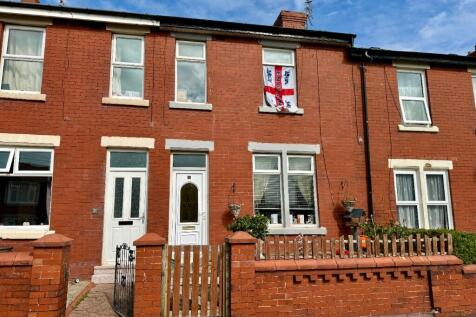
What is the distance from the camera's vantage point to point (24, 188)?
916 cm

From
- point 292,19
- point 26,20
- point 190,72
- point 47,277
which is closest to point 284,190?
point 190,72

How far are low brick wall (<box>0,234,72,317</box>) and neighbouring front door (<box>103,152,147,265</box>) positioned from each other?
13.9 ft

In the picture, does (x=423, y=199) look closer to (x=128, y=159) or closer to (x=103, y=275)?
(x=128, y=159)

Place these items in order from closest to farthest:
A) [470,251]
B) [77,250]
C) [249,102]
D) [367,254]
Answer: [367,254]
[470,251]
[77,250]
[249,102]

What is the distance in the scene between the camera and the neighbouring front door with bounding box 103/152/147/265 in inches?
367

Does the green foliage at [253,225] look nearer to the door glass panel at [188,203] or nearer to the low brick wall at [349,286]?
the door glass panel at [188,203]

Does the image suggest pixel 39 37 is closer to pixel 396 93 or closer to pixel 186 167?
pixel 186 167

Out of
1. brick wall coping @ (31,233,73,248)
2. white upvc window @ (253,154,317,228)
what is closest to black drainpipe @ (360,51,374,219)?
white upvc window @ (253,154,317,228)

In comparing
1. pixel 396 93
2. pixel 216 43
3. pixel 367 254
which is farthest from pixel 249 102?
pixel 367 254

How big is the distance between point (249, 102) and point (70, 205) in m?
5.44

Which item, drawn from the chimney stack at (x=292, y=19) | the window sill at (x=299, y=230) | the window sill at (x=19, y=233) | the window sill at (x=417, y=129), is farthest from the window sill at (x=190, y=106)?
the window sill at (x=417, y=129)

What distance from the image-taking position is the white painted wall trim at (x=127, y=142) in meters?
9.56

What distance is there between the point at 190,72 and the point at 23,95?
4305mm

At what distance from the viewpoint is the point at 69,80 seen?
9758mm
